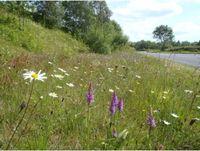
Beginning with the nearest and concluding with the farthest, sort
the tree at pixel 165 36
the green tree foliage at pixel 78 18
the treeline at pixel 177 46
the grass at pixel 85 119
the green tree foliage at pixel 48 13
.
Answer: the grass at pixel 85 119 < the treeline at pixel 177 46 < the tree at pixel 165 36 < the green tree foliage at pixel 48 13 < the green tree foliage at pixel 78 18

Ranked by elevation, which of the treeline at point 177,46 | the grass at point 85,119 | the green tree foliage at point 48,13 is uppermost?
the green tree foliage at point 48,13

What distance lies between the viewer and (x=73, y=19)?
3488 cm

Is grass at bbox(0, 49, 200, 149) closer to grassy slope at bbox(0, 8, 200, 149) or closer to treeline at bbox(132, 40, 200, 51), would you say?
grassy slope at bbox(0, 8, 200, 149)

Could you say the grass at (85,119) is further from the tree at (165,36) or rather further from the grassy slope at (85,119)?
the tree at (165,36)

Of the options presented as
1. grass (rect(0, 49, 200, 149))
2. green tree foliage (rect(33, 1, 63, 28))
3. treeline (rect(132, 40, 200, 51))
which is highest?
green tree foliage (rect(33, 1, 63, 28))

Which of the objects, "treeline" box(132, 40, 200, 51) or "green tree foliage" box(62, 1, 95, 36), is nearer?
"treeline" box(132, 40, 200, 51)

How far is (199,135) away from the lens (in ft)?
10.6

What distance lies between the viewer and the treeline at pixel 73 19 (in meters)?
21.7

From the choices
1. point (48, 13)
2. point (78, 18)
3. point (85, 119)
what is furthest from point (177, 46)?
point (78, 18)

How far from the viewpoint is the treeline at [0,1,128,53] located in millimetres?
21703

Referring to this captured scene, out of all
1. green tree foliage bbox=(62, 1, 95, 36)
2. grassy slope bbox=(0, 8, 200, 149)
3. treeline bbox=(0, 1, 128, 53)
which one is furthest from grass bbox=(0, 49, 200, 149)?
green tree foliage bbox=(62, 1, 95, 36)

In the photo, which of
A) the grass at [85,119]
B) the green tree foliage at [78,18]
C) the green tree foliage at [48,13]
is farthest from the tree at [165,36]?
the green tree foliage at [78,18]

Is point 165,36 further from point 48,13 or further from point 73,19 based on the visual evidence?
point 73,19

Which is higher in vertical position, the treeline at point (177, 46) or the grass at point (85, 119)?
the treeline at point (177, 46)
